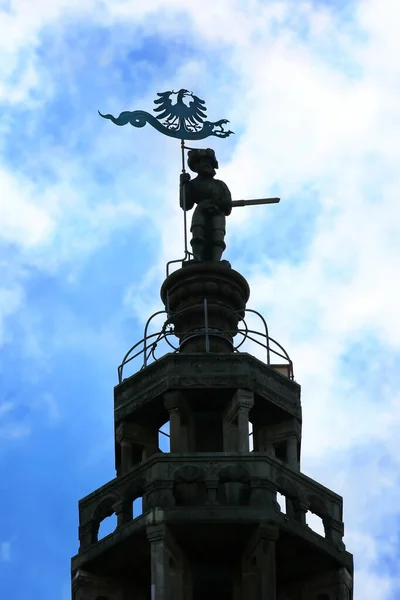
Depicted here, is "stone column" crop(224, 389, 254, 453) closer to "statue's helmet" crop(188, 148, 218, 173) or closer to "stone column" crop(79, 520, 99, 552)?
"stone column" crop(79, 520, 99, 552)

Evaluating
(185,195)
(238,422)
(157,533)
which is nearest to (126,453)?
(238,422)

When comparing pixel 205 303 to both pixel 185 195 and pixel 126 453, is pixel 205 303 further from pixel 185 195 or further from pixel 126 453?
pixel 185 195

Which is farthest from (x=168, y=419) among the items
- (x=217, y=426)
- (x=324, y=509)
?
(x=324, y=509)

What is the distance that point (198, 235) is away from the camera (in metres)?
59.2

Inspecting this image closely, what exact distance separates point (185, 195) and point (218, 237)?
178 centimetres

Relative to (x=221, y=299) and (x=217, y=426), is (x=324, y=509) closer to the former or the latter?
(x=217, y=426)

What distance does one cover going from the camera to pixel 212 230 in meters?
59.3

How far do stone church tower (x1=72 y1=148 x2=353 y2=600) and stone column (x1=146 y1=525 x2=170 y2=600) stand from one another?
2cm

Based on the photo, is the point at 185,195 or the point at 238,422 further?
the point at 185,195

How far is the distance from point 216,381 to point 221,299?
4.08m

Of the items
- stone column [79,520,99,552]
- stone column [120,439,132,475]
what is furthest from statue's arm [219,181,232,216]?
stone column [79,520,99,552]

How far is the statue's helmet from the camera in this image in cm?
6075

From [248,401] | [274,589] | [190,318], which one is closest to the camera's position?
[274,589]

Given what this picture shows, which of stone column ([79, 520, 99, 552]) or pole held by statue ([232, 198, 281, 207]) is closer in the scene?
stone column ([79, 520, 99, 552])
